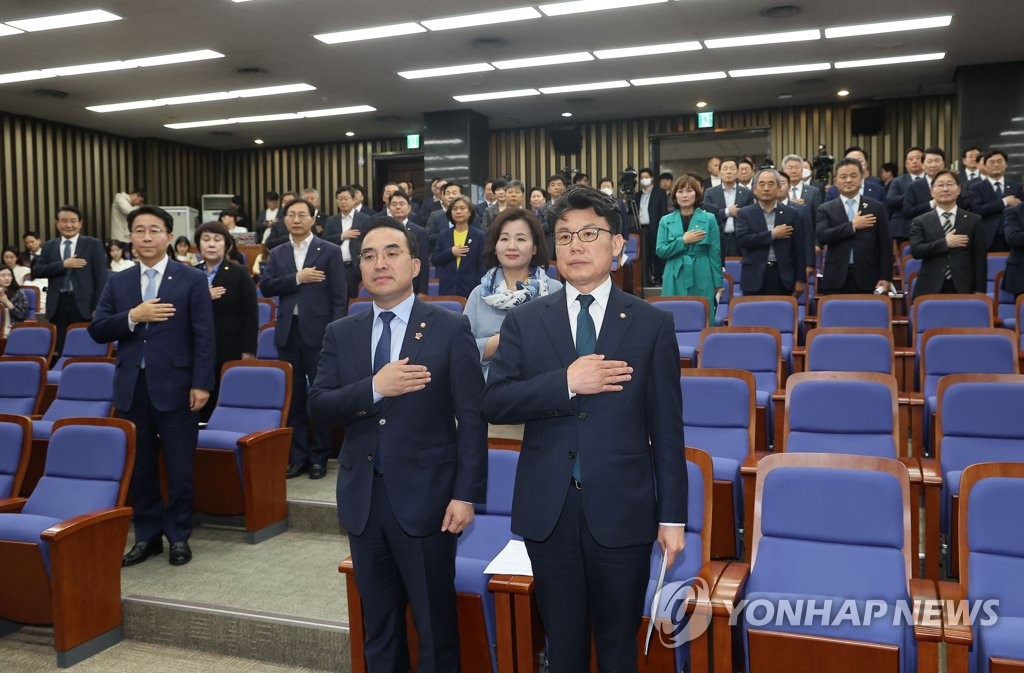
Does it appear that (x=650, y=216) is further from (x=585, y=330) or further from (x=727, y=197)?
(x=585, y=330)

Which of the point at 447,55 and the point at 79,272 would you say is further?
the point at 447,55

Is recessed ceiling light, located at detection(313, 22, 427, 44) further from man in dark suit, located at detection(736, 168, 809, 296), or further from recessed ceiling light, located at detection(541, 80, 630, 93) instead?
man in dark suit, located at detection(736, 168, 809, 296)

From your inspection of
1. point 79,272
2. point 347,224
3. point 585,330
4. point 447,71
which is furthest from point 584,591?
point 447,71

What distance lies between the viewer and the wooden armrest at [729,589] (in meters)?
1.89

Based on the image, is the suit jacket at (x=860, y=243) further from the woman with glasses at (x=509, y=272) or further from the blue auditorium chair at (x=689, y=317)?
the woman with glasses at (x=509, y=272)

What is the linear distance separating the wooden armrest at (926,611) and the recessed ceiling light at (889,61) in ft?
26.2

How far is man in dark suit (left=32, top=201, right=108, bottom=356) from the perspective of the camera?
6035mm

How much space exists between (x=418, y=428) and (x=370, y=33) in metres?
6.30

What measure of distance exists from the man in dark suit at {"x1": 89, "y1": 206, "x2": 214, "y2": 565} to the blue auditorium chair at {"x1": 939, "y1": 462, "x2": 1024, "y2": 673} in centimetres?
262

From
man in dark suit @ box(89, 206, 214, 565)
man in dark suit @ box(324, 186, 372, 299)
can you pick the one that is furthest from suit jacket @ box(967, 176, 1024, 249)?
man in dark suit @ box(89, 206, 214, 565)

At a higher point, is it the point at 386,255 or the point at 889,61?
the point at 889,61

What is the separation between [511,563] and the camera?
2.11 metres

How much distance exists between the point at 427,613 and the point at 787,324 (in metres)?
3.27

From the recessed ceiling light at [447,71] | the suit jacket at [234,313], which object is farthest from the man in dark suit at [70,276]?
the recessed ceiling light at [447,71]
